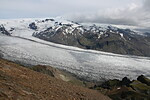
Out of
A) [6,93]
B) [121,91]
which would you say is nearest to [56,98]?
[6,93]

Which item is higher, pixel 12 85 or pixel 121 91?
pixel 12 85

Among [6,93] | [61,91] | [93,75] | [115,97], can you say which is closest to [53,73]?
[93,75]

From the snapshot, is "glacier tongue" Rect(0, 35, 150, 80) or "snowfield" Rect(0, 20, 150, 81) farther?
"glacier tongue" Rect(0, 35, 150, 80)

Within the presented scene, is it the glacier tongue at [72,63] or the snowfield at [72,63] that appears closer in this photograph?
the snowfield at [72,63]

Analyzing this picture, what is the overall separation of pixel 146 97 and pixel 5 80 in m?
25.8

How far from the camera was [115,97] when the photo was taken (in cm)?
3288

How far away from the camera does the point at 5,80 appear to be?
38.2 ft

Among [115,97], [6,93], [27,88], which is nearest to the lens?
[6,93]

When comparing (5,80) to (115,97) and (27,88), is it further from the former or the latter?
(115,97)

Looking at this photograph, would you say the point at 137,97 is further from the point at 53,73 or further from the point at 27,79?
the point at 53,73

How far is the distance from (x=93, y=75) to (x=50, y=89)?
73.9 m

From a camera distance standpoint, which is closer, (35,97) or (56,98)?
(35,97)

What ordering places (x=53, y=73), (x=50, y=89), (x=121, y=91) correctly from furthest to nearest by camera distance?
(x=53, y=73) < (x=121, y=91) < (x=50, y=89)

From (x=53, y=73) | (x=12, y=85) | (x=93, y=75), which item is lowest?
(x=93, y=75)
